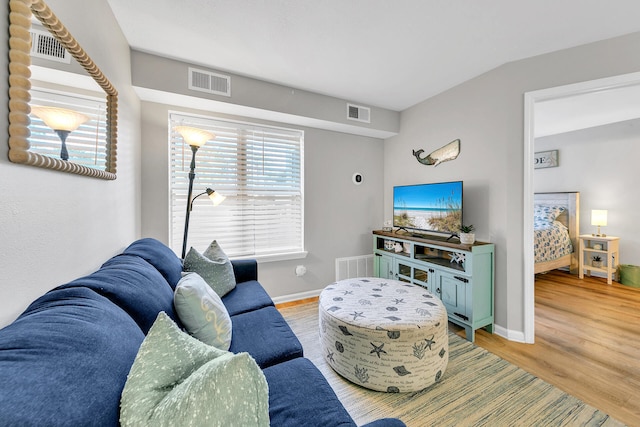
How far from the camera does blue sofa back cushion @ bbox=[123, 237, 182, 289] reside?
4.85 feet

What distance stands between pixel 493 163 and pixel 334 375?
2.36 m

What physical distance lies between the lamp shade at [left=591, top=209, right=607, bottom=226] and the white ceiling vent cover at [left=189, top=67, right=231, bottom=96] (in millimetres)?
5511

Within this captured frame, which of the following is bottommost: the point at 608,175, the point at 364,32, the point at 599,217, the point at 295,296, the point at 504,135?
the point at 295,296

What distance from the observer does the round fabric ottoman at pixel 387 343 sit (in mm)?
1580

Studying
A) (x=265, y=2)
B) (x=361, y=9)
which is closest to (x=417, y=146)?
(x=361, y=9)

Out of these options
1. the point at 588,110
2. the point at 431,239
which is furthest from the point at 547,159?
the point at 431,239

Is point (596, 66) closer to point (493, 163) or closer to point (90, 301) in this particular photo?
point (493, 163)

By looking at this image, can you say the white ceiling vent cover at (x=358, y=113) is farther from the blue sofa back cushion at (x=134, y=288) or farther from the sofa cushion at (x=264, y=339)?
the blue sofa back cushion at (x=134, y=288)

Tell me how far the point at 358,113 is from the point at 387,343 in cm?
263

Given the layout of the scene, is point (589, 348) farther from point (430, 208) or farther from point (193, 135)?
point (193, 135)

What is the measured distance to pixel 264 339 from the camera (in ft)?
4.51

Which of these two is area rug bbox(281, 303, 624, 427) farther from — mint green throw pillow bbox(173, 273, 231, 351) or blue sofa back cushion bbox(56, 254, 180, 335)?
blue sofa back cushion bbox(56, 254, 180, 335)

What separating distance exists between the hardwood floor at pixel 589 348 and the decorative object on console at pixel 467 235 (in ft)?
2.87

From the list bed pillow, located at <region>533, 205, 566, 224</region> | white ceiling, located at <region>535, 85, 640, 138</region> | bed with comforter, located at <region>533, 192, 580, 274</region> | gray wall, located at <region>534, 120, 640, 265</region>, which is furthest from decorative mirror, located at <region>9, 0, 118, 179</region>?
gray wall, located at <region>534, 120, 640, 265</region>
